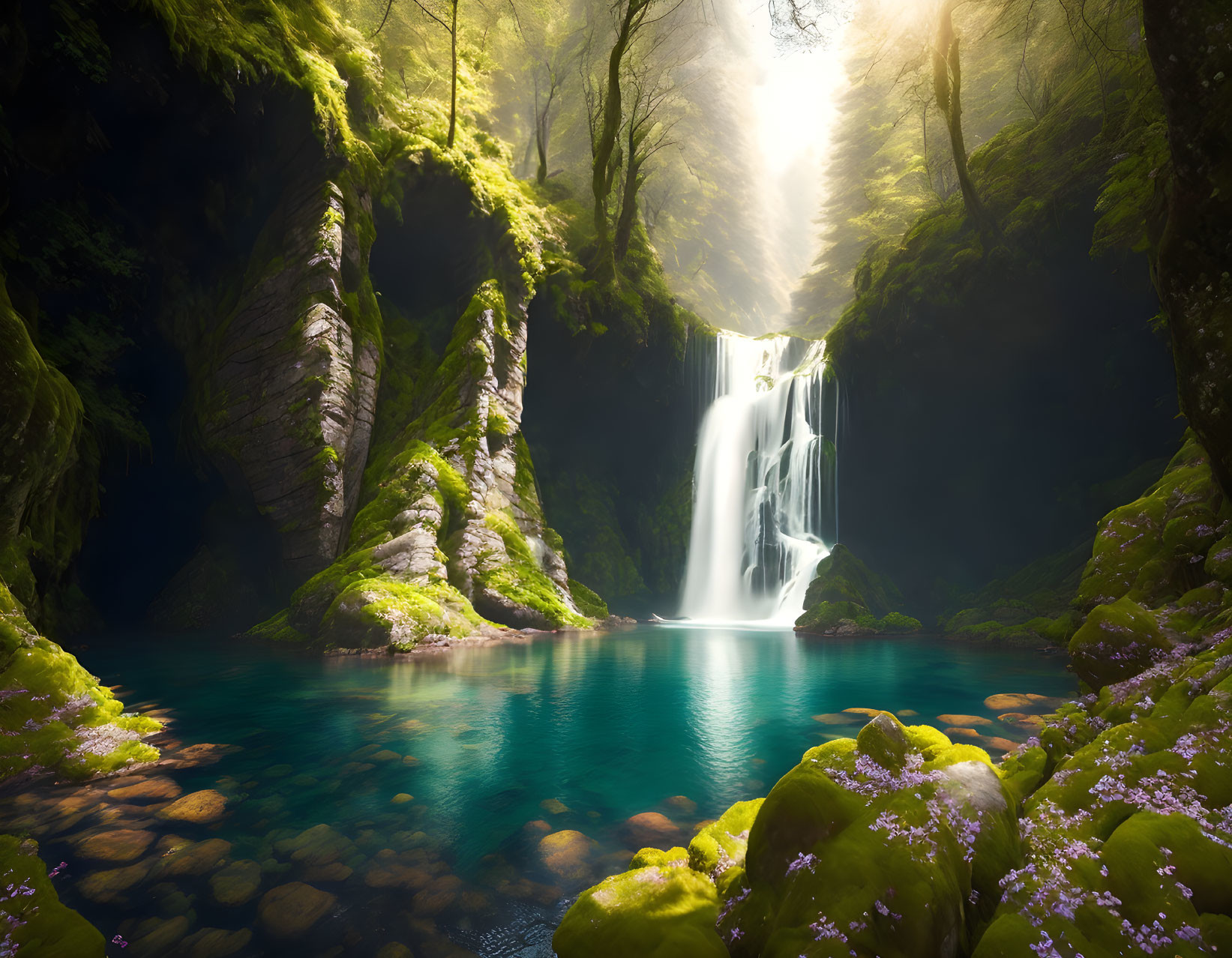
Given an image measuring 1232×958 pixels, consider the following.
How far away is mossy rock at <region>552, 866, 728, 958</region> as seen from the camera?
3.06m

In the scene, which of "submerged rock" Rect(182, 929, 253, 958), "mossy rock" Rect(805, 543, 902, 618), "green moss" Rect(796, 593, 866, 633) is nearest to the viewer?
"submerged rock" Rect(182, 929, 253, 958)

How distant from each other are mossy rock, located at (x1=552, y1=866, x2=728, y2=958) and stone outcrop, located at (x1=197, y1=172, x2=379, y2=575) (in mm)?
16344

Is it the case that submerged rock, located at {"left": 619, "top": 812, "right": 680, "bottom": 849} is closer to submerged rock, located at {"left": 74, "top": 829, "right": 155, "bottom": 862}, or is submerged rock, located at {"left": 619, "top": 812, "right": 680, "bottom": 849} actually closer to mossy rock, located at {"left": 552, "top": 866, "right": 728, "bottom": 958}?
mossy rock, located at {"left": 552, "top": 866, "right": 728, "bottom": 958}

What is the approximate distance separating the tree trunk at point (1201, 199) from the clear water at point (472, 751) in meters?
5.13

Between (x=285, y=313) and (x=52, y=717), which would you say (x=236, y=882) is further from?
(x=285, y=313)

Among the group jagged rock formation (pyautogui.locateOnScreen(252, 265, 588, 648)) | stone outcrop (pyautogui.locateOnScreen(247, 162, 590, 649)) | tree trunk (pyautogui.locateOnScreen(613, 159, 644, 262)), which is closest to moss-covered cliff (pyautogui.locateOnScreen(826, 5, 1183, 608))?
tree trunk (pyautogui.locateOnScreen(613, 159, 644, 262))

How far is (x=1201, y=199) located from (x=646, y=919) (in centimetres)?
718

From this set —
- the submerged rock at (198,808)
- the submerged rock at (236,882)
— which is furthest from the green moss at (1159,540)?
the submerged rock at (198,808)

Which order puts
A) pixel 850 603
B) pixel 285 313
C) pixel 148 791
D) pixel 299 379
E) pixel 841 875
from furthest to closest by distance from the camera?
pixel 850 603 < pixel 285 313 < pixel 299 379 < pixel 148 791 < pixel 841 875

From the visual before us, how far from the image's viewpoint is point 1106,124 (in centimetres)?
1486

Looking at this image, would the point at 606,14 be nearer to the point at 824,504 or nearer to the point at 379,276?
the point at 379,276

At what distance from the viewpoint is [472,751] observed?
7.46 meters

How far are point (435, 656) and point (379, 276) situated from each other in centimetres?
1871

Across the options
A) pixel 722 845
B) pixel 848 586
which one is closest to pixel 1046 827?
pixel 722 845
